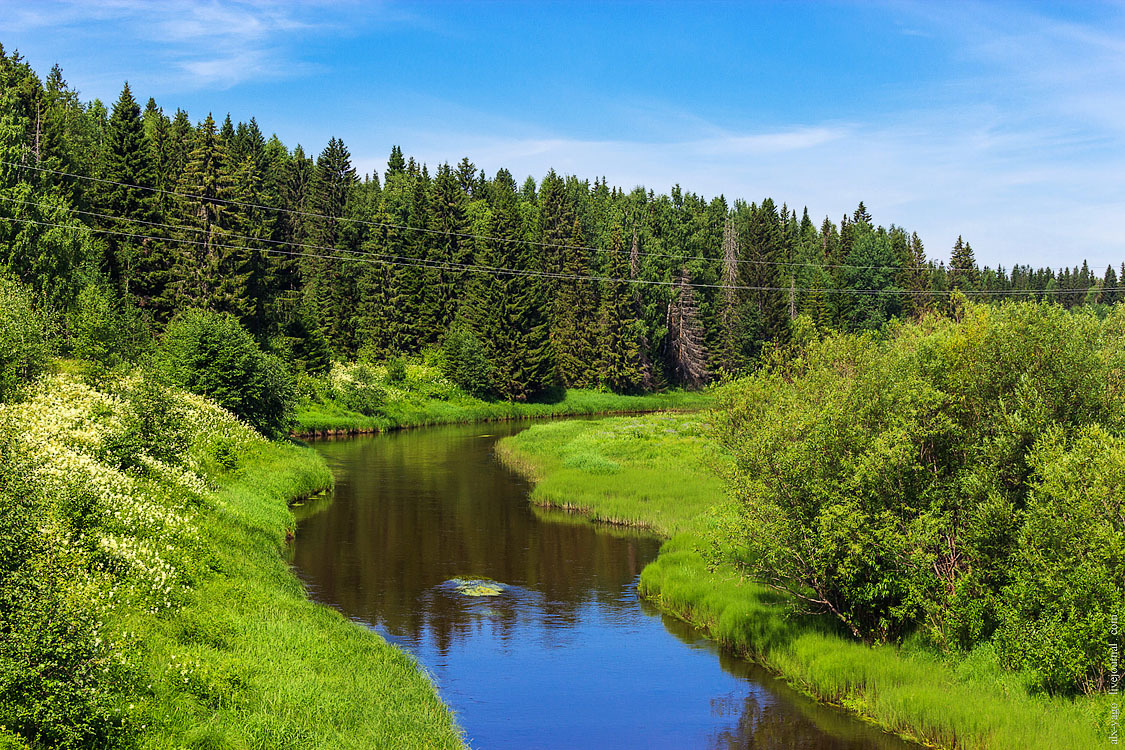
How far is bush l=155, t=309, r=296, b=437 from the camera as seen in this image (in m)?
→ 53.1

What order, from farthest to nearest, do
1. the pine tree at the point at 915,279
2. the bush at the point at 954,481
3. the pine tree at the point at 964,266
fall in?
the pine tree at the point at 964,266
the pine tree at the point at 915,279
the bush at the point at 954,481

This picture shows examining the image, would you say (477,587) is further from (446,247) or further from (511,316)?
(446,247)

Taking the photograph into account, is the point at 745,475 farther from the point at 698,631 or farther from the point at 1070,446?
the point at 1070,446

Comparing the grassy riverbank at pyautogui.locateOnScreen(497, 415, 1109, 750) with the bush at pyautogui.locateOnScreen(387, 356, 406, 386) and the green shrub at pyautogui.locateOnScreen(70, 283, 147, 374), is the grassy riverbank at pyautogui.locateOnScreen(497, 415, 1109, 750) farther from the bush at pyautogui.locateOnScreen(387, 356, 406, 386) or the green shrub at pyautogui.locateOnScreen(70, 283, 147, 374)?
the bush at pyautogui.locateOnScreen(387, 356, 406, 386)

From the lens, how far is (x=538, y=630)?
2872 centimetres

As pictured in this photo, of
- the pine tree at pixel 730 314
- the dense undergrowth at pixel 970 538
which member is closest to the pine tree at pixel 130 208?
the dense undergrowth at pixel 970 538

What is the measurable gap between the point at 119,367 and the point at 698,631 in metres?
36.0

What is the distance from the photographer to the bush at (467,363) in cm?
9738

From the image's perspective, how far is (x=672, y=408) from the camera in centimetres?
10912

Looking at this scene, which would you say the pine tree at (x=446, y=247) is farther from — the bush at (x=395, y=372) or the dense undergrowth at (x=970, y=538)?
the dense undergrowth at (x=970, y=538)

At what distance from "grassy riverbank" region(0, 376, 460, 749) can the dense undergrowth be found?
9.76 meters

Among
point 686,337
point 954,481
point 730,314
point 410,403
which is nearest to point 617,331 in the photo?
point 686,337

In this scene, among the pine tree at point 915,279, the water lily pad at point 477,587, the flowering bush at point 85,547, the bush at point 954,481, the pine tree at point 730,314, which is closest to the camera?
the flowering bush at point 85,547

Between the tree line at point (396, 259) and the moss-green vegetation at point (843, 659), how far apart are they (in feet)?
137
